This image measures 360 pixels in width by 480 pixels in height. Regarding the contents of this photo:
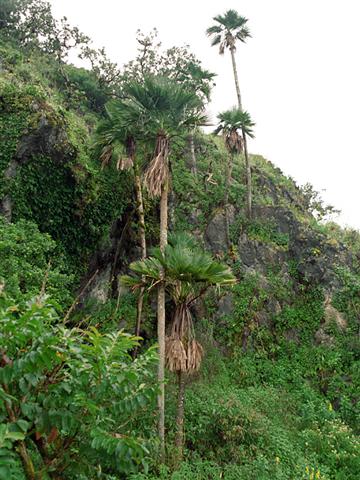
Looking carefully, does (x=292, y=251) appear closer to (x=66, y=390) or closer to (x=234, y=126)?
(x=234, y=126)

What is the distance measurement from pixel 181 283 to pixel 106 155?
22.2ft

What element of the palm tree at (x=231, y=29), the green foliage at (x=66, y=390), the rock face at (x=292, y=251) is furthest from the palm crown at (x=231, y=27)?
the green foliage at (x=66, y=390)

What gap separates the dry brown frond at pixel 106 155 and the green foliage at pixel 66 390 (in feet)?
37.6

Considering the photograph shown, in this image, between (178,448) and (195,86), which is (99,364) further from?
(195,86)

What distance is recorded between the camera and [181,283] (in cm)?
1017

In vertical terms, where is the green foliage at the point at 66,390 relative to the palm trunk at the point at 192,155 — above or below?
below

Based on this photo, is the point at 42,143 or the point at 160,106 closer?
the point at 160,106

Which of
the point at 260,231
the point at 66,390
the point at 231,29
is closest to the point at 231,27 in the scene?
the point at 231,29

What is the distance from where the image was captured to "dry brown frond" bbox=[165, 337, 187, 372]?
975 cm

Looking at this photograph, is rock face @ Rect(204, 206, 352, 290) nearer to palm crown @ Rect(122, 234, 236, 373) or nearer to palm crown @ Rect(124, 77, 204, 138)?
palm crown @ Rect(124, 77, 204, 138)

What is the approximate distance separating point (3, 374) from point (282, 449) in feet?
27.2

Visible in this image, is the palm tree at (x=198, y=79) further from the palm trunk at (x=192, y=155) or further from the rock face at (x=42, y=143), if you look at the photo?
the rock face at (x=42, y=143)

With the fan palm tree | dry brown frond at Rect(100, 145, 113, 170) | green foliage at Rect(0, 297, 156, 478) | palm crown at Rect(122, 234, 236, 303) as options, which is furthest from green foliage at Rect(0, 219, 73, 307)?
green foliage at Rect(0, 297, 156, 478)

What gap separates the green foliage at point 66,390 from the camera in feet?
10.6
